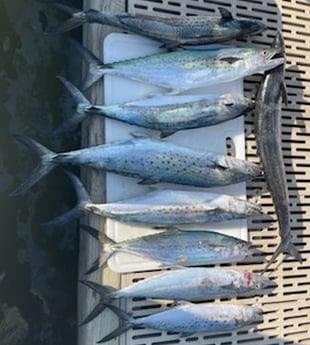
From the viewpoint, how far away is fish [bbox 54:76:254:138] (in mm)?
1889

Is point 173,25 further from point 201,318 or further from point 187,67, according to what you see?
point 201,318

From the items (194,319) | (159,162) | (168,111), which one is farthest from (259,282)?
(168,111)

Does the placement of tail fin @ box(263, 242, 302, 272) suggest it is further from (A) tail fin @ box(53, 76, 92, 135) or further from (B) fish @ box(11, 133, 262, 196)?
(A) tail fin @ box(53, 76, 92, 135)

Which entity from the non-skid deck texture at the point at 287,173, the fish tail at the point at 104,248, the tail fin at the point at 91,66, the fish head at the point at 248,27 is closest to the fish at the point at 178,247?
the fish tail at the point at 104,248

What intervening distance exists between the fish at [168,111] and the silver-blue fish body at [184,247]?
322 millimetres

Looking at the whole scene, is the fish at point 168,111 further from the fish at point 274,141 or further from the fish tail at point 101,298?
the fish tail at point 101,298

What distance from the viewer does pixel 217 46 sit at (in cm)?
206

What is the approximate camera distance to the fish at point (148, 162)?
5.96 feet

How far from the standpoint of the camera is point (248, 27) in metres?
2.04

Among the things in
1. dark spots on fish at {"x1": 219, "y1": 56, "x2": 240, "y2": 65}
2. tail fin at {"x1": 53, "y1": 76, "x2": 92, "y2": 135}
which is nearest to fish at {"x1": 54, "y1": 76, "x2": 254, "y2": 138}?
tail fin at {"x1": 53, "y1": 76, "x2": 92, "y2": 135}

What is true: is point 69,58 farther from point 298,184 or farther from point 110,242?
point 298,184

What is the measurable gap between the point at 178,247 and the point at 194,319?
0.74ft

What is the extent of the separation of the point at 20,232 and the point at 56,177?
0.68 ft

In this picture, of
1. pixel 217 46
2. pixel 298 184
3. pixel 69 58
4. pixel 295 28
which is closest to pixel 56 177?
pixel 69 58
